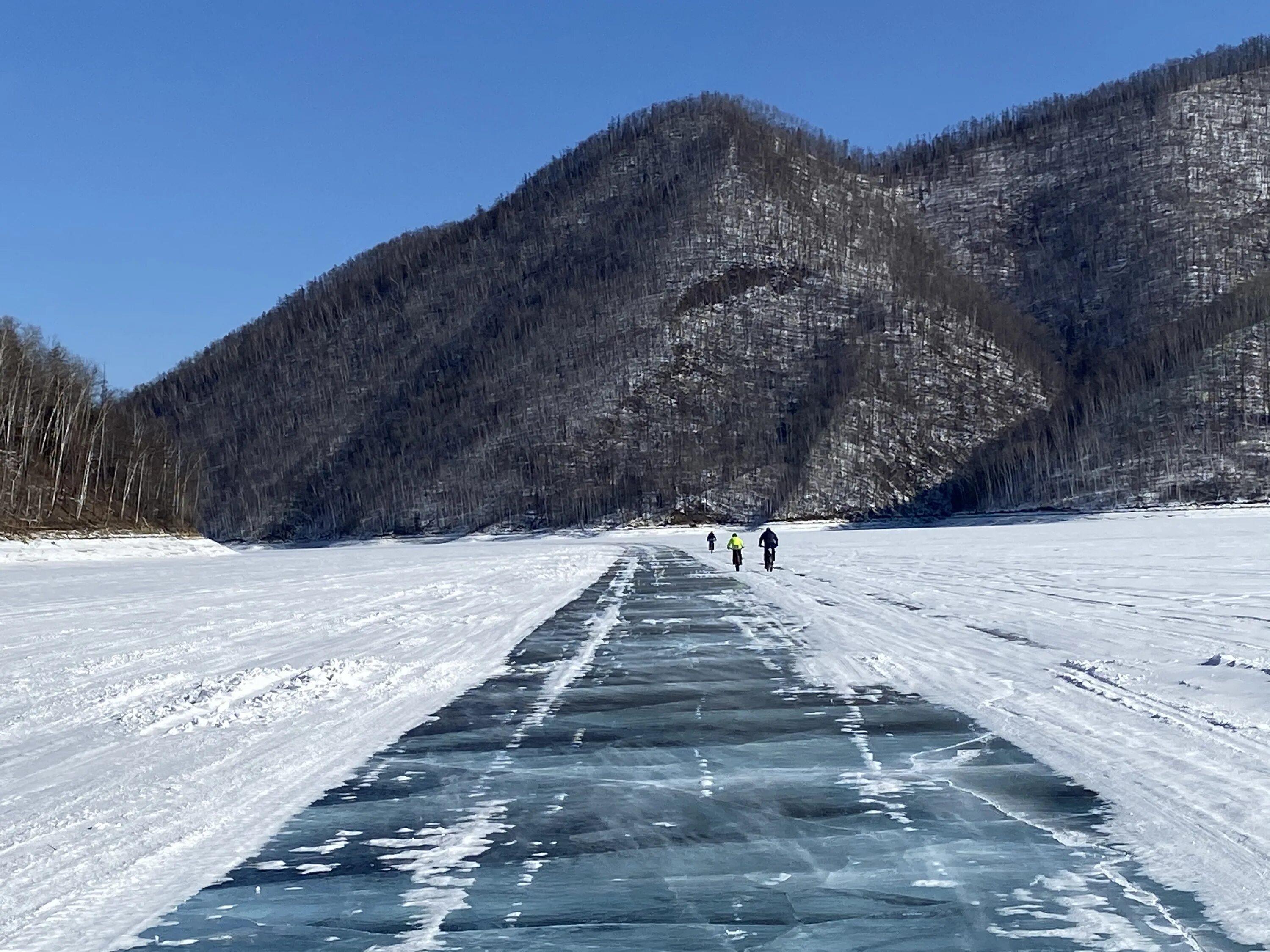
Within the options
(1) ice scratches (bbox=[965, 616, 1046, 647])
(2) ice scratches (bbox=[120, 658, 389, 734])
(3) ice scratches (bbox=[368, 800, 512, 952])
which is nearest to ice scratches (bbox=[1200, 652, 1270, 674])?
(1) ice scratches (bbox=[965, 616, 1046, 647])

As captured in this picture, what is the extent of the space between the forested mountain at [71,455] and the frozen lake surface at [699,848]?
64163 millimetres

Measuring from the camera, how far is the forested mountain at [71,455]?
75.5 metres

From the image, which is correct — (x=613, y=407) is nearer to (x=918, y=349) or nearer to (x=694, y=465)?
(x=694, y=465)

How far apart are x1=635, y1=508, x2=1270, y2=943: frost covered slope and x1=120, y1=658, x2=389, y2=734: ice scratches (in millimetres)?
5200

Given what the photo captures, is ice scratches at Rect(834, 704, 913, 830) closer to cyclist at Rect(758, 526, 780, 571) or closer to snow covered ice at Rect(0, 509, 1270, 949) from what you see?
snow covered ice at Rect(0, 509, 1270, 949)

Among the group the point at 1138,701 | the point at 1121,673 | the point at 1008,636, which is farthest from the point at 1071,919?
the point at 1008,636

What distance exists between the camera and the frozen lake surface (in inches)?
192

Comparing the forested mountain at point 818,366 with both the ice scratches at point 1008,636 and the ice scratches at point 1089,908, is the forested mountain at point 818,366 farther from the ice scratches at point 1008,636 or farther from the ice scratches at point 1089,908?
the ice scratches at point 1089,908

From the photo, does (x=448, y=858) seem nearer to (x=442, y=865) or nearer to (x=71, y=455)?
(x=442, y=865)

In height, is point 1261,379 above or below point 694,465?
above

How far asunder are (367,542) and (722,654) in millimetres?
121745

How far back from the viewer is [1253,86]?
642 feet

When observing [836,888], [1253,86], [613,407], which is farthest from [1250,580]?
[1253,86]

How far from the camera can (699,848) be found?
6129 millimetres
